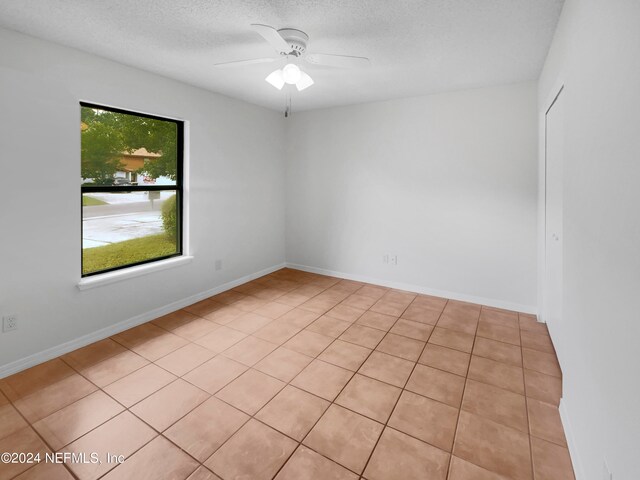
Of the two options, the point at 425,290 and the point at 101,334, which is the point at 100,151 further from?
the point at 425,290

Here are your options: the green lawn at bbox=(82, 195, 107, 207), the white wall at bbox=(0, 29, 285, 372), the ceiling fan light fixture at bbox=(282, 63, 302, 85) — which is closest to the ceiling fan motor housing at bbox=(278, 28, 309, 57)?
the ceiling fan light fixture at bbox=(282, 63, 302, 85)

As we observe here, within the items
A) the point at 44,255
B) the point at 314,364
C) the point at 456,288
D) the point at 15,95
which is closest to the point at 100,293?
the point at 44,255

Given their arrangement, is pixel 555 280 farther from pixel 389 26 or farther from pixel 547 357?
pixel 389 26

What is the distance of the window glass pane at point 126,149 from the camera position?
2.87 meters

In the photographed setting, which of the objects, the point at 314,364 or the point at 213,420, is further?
the point at 314,364

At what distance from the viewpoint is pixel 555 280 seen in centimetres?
267

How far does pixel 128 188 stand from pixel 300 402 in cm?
258

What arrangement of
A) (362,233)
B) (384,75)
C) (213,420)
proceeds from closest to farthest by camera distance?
1. (213,420)
2. (384,75)
3. (362,233)

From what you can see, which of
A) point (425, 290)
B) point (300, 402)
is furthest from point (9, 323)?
point (425, 290)

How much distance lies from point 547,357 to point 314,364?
1901 mm

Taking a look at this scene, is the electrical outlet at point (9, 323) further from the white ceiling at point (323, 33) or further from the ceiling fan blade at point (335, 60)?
the ceiling fan blade at point (335, 60)

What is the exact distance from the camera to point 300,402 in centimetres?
212

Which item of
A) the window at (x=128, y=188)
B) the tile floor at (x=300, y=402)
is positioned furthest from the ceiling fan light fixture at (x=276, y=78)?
the tile floor at (x=300, y=402)

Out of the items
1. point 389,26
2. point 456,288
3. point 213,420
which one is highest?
point 389,26
